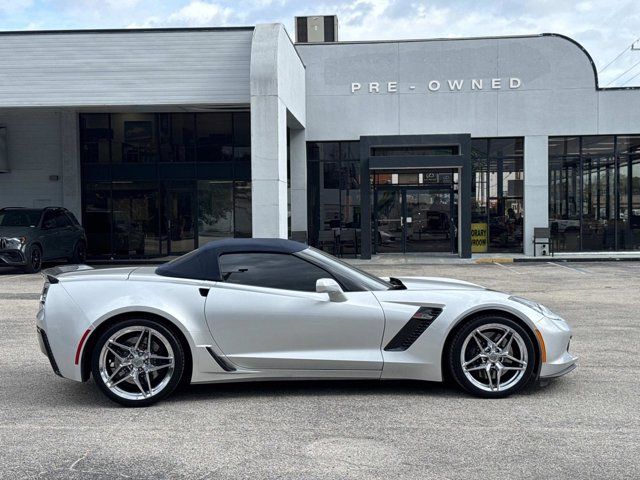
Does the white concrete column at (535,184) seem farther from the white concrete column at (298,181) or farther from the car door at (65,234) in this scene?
the car door at (65,234)

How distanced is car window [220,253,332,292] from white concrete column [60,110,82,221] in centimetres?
1788

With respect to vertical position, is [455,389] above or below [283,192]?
below

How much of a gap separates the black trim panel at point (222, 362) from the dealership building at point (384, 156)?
52.7 ft

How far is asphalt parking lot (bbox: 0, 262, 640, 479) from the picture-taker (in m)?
3.96

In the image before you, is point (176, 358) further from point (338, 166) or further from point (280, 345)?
point (338, 166)

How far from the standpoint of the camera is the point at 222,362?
5.26m

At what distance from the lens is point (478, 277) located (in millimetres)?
15352

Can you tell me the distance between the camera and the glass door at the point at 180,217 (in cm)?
2186

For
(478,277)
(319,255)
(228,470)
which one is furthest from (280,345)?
(478,277)

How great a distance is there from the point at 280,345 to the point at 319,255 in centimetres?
90

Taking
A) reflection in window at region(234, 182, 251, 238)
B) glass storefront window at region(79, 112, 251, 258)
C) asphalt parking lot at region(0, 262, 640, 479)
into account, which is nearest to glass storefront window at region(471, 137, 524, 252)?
reflection in window at region(234, 182, 251, 238)

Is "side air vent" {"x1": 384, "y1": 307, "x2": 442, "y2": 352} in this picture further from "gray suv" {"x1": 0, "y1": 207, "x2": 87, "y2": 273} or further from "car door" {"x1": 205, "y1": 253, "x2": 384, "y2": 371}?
"gray suv" {"x1": 0, "y1": 207, "x2": 87, "y2": 273}

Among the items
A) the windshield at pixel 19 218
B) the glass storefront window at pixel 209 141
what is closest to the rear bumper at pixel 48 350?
the windshield at pixel 19 218

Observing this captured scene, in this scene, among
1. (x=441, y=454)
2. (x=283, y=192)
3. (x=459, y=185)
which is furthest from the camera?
(x=459, y=185)
